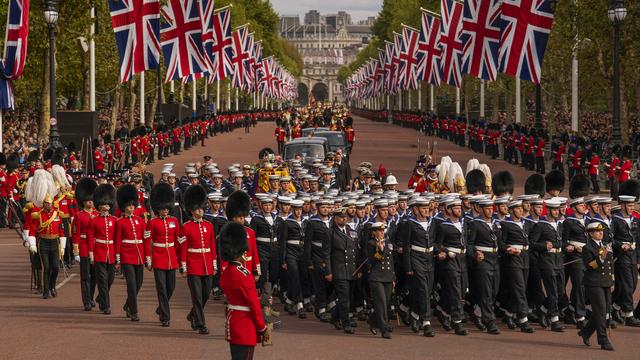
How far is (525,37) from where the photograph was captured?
3603 centimetres

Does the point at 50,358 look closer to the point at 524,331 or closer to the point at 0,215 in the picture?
the point at 524,331

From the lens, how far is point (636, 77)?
49.1m

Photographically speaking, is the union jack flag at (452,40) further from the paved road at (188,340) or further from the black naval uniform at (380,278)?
the black naval uniform at (380,278)

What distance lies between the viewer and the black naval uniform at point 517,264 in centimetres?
1661

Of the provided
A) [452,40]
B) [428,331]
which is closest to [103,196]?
[428,331]

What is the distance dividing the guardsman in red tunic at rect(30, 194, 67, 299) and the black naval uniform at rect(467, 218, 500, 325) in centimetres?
624

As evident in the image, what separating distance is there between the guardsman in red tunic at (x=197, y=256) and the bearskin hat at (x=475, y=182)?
4.31 m

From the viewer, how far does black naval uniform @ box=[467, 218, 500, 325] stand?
16625 mm

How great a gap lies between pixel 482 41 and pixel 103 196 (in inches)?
985

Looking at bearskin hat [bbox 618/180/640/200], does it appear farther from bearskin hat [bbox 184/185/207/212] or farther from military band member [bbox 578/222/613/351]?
bearskin hat [bbox 184/185/207/212]

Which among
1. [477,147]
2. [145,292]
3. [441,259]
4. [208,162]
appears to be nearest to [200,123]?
[477,147]

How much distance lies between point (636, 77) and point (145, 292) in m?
32.5

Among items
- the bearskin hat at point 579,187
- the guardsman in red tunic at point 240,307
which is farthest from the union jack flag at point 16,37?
the guardsman in red tunic at point 240,307

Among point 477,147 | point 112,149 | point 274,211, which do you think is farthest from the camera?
point 477,147
